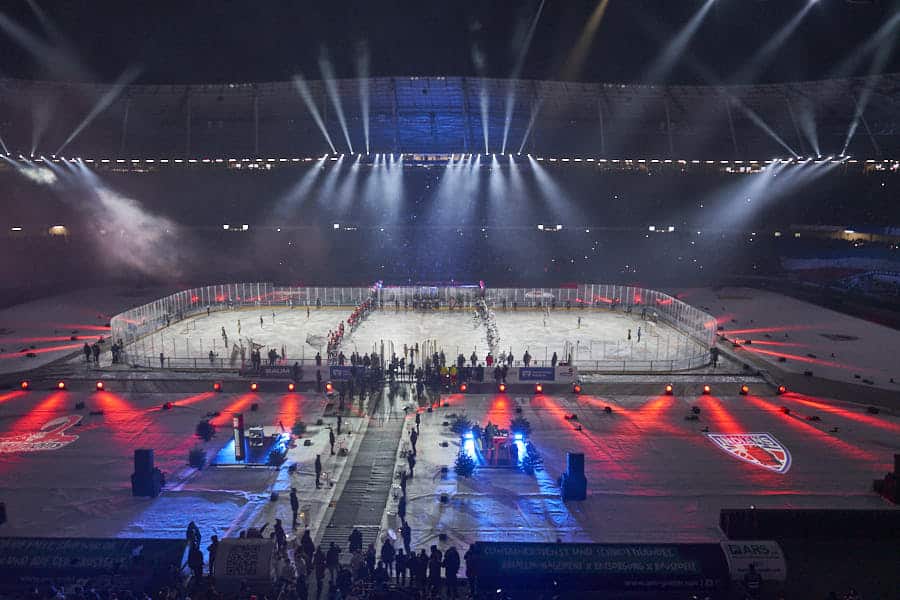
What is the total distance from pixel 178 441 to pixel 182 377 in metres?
7.12

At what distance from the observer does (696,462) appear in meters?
20.5

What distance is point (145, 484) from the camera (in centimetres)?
1780

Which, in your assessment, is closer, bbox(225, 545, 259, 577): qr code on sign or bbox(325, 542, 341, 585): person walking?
bbox(225, 545, 259, 577): qr code on sign

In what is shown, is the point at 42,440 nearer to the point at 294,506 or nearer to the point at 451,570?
the point at 294,506

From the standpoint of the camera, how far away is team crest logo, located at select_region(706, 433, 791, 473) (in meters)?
20.5

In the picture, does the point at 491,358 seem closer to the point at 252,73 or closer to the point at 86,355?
the point at 86,355

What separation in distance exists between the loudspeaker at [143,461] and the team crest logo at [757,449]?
18.2 meters

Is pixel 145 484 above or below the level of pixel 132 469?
above

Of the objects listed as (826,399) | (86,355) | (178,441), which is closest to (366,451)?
(178,441)

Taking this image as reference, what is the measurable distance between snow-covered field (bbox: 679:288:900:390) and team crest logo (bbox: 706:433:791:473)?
800 centimetres

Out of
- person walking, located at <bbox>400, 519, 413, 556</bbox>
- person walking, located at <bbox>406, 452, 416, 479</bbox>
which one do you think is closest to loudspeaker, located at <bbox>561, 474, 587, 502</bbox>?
person walking, located at <bbox>406, 452, 416, 479</bbox>

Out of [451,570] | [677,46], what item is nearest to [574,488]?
[451,570]

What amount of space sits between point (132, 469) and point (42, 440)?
16.6ft

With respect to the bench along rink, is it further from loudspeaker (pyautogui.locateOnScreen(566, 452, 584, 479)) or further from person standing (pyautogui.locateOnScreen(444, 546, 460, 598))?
person standing (pyautogui.locateOnScreen(444, 546, 460, 598))
